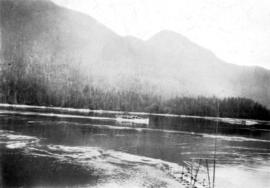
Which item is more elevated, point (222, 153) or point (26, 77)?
point (26, 77)

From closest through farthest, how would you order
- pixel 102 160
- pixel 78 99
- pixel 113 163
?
1. pixel 113 163
2. pixel 102 160
3. pixel 78 99

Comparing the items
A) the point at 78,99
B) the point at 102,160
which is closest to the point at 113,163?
the point at 102,160

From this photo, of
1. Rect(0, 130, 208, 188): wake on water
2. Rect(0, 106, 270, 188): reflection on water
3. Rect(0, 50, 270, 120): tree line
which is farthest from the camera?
Rect(0, 50, 270, 120): tree line

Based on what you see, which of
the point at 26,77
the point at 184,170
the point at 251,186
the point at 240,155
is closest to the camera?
the point at 251,186

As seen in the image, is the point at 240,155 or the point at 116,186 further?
the point at 240,155

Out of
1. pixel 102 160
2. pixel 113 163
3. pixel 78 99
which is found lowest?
pixel 113 163

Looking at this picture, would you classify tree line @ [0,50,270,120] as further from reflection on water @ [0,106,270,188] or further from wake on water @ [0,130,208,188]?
wake on water @ [0,130,208,188]

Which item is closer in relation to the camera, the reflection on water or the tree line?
the reflection on water

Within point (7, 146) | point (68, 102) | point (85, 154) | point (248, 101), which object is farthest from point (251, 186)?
point (248, 101)

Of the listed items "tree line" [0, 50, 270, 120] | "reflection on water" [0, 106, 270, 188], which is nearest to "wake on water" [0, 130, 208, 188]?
"reflection on water" [0, 106, 270, 188]

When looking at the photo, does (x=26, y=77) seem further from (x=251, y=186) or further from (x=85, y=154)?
(x=251, y=186)

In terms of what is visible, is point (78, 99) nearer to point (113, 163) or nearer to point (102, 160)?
point (102, 160)
